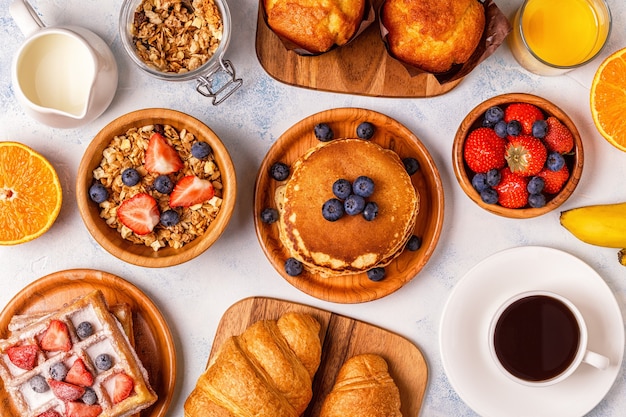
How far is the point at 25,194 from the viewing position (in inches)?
86.7

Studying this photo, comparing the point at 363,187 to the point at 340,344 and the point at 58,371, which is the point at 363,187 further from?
the point at 58,371

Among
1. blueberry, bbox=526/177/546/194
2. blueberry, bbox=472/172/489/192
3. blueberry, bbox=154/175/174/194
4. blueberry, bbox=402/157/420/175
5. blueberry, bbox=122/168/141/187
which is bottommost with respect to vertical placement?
blueberry, bbox=526/177/546/194

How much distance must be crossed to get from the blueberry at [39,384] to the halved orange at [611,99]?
193cm

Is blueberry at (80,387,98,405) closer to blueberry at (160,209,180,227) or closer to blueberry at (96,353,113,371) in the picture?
blueberry at (96,353,113,371)

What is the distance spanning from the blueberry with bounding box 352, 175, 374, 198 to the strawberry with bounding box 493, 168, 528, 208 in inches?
17.5

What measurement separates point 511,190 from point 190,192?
1.02 metres

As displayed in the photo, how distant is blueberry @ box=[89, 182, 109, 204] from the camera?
2.12 m

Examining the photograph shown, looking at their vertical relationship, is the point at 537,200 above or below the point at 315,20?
below

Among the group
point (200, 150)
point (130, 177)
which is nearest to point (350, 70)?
point (200, 150)

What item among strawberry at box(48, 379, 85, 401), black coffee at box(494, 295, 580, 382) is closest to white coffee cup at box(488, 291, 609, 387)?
black coffee at box(494, 295, 580, 382)

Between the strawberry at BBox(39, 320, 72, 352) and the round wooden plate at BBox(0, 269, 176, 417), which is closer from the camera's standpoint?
the strawberry at BBox(39, 320, 72, 352)

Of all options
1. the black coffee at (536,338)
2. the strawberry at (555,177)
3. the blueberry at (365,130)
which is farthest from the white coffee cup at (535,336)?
the blueberry at (365,130)

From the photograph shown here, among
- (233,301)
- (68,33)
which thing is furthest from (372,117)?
(68,33)

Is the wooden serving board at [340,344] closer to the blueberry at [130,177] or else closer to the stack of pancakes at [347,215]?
the stack of pancakes at [347,215]
